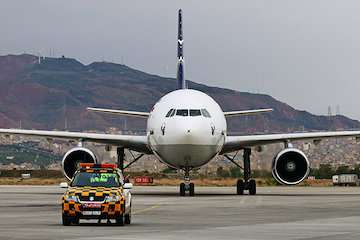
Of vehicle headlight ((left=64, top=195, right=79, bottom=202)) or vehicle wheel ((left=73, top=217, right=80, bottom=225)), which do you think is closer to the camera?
vehicle headlight ((left=64, top=195, right=79, bottom=202))

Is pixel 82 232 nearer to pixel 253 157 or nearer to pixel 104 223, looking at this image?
pixel 104 223

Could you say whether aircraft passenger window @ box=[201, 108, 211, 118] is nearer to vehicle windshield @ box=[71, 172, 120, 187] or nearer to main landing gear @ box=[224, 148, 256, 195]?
main landing gear @ box=[224, 148, 256, 195]

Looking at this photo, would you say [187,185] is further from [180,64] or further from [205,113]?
[180,64]

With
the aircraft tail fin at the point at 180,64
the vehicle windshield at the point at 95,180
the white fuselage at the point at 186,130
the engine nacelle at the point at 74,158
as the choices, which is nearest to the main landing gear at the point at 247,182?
the white fuselage at the point at 186,130

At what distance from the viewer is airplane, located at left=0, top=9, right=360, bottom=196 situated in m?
44.9

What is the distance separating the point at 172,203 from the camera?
39906mm

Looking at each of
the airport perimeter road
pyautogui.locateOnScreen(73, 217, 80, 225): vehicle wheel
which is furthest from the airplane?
pyautogui.locateOnScreen(73, 217, 80, 225): vehicle wheel

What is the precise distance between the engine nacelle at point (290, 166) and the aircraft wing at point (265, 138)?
2.21ft

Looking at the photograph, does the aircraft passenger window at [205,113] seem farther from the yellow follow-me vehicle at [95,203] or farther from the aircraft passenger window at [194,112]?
the yellow follow-me vehicle at [95,203]

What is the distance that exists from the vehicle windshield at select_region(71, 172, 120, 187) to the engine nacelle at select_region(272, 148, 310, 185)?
22355mm

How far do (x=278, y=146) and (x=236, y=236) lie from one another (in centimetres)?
4468

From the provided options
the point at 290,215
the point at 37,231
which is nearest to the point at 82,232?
the point at 37,231

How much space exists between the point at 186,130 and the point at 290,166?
7.44 m

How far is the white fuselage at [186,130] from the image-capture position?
44.7 metres
